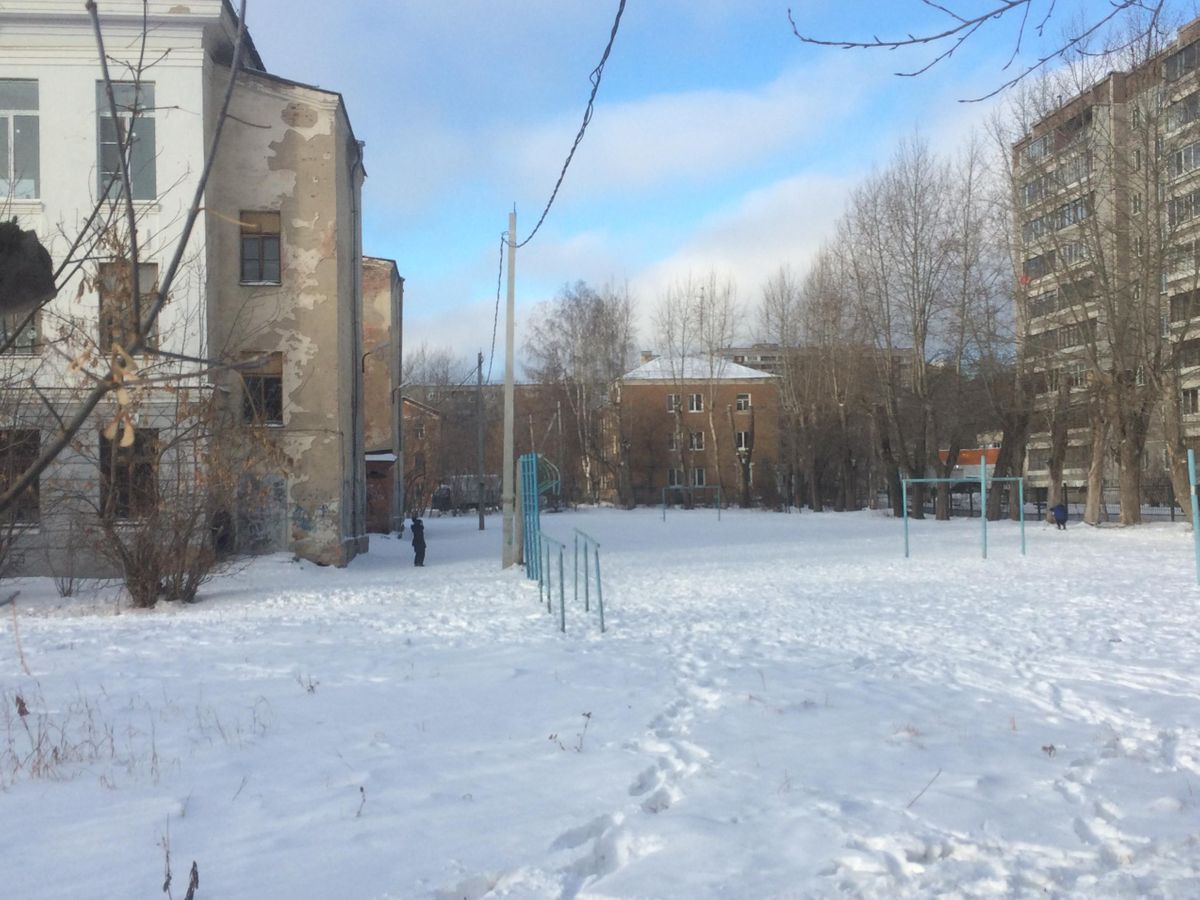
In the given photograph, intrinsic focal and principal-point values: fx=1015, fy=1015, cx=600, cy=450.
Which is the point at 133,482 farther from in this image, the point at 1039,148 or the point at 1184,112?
the point at 1039,148

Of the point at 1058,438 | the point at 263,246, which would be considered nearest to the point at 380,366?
the point at 263,246

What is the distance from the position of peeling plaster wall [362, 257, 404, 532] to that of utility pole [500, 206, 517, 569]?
16537 millimetres

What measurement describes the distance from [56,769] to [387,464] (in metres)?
31.6

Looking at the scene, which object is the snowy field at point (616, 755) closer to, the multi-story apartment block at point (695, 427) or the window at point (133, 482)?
the window at point (133, 482)

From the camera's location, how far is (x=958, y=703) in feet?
23.6

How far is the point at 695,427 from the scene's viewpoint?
237 ft

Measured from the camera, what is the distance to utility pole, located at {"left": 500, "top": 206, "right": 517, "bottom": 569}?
21172mm

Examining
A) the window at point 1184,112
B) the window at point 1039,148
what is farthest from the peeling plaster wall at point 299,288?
the window at point 1184,112

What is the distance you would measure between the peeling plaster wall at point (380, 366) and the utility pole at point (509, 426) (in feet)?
54.3

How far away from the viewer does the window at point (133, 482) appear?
14406 millimetres

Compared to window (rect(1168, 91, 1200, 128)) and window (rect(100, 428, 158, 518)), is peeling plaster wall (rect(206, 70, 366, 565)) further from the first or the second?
window (rect(1168, 91, 1200, 128))

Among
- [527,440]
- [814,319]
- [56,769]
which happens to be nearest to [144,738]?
[56,769]

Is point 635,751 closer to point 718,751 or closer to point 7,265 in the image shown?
point 718,751

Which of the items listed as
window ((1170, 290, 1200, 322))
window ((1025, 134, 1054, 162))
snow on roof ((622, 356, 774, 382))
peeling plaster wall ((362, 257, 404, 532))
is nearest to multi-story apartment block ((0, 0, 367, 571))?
peeling plaster wall ((362, 257, 404, 532))
